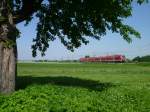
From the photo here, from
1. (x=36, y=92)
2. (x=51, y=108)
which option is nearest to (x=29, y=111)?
(x=51, y=108)

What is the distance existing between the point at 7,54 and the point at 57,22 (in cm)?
480

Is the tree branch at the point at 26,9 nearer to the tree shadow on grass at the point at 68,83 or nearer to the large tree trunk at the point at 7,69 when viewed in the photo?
the large tree trunk at the point at 7,69

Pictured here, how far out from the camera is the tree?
62.3 ft

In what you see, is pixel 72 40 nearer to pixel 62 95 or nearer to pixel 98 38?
pixel 98 38

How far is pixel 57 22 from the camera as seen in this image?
23.1 meters

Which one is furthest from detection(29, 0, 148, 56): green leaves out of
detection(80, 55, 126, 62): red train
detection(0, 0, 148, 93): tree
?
detection(80, 55, 126, 62): red train

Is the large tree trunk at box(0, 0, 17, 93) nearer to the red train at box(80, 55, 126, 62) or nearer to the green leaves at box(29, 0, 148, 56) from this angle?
the green leaves at box(29, 0, 148, 56)

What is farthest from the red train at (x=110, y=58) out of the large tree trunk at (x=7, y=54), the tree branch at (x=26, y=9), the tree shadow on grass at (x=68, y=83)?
the large tree trunk at (x=7, y=54)

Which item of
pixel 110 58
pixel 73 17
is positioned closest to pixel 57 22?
pixel 73 17

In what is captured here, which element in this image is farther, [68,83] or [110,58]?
[110,58]

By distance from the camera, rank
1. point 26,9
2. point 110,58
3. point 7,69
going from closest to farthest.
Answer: point 7,69
point 26,9
point 110,58

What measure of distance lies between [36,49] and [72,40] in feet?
6.90

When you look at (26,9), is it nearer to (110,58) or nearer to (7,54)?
(7,54)

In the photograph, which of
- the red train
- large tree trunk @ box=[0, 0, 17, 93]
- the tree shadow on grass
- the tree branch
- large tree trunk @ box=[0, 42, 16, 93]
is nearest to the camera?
large tree trunk @ box=[0, 0, 17, 93]
